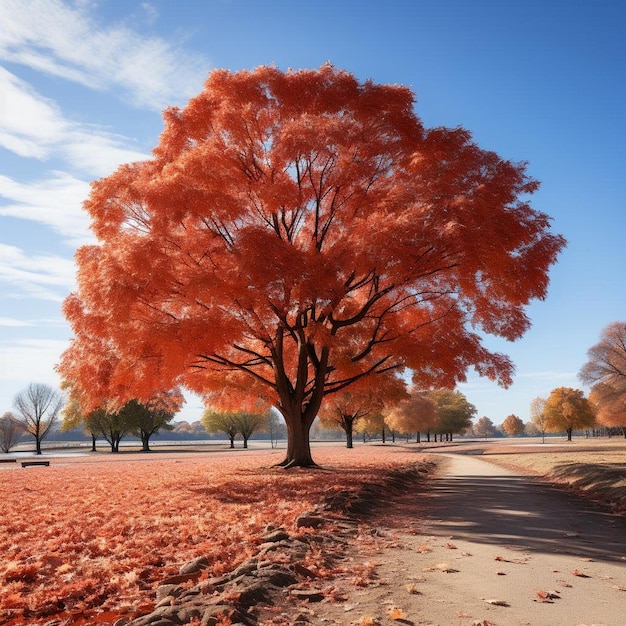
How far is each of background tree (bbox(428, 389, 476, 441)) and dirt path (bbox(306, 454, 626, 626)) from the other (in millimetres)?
99081

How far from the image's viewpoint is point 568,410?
269 ft

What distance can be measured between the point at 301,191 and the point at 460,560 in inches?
556

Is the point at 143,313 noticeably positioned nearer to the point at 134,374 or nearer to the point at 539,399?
the point at 134,374

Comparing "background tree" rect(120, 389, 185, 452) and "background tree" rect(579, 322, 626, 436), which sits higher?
"background tree" rect(579, 322, 626, 436)

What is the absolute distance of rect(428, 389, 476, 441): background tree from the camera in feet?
358

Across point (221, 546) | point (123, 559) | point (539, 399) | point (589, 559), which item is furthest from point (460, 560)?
point (539, 399)

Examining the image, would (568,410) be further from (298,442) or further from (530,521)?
(530,521)

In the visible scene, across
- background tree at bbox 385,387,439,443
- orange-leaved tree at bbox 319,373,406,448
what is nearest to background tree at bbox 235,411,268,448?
orange-leaved tree at bbox 319,373,406,448

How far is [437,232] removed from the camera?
43.6 ft

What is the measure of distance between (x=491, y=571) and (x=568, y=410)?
85868 mm

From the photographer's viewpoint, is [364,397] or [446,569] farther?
[364,397]

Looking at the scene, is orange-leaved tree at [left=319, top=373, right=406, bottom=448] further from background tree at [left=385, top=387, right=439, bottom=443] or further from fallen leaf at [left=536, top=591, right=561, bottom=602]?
fallen leaf at [left=536, top=591, right=561, bottom=602]

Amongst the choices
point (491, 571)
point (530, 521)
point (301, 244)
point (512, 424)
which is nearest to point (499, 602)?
point (491, 571)

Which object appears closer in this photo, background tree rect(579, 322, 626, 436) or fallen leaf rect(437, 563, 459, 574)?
fallen leaf rect(437, 563, 459, 574)
